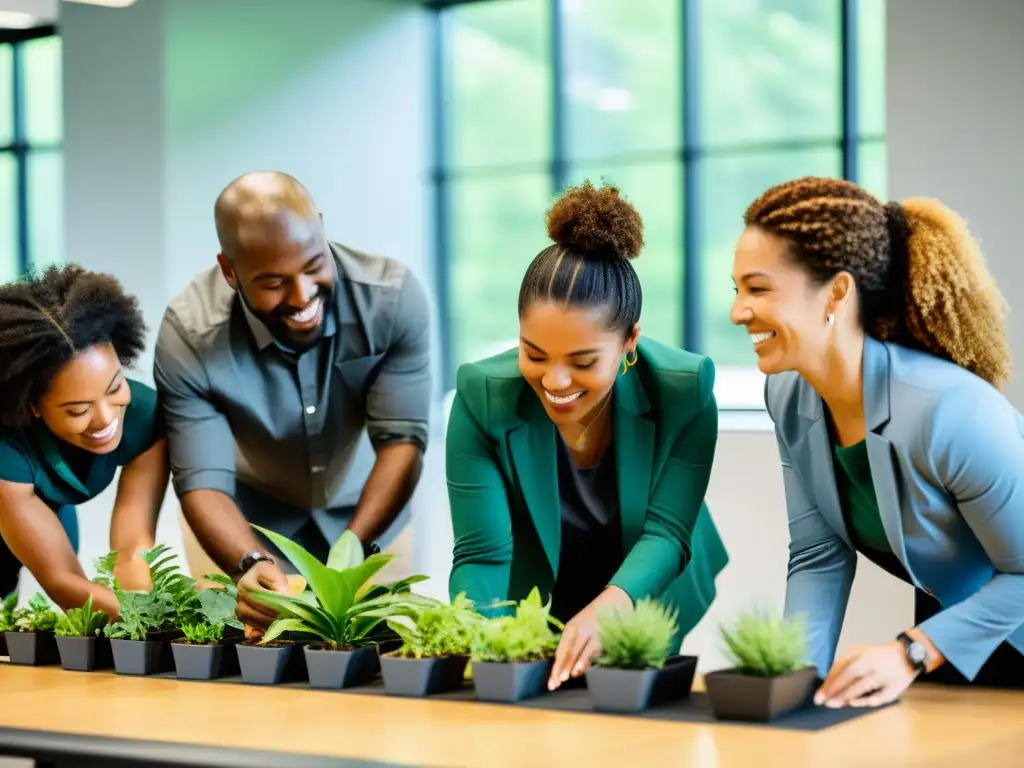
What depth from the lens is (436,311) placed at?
9.98 m

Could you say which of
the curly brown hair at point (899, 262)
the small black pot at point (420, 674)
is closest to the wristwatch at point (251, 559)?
the small black pot at point (420, 674)

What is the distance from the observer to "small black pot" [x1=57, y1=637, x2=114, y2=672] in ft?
9.25

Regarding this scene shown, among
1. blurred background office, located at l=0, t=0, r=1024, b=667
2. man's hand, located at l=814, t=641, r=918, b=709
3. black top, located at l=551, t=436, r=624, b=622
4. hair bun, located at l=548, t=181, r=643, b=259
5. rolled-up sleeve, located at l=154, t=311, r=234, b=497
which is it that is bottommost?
man's hand, located at l=814, t=641, r=918, b=709

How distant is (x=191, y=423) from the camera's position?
3422 millimetres

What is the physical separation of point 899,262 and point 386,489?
4.70 feet

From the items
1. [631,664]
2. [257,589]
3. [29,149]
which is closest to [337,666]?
[257,589]

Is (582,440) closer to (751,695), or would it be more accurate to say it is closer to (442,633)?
(442,633)

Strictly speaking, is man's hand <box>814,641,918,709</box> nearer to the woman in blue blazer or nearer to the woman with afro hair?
the woman in blue blazer

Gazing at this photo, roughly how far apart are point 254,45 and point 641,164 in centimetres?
254

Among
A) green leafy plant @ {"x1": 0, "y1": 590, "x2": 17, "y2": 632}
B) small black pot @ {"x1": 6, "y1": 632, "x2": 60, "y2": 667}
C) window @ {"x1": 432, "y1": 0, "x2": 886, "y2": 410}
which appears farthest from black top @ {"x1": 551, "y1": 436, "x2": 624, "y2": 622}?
window @ {"x1": 432, "y1": 0, "x2": 886, "y2": 410}

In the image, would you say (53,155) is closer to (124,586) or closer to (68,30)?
(68,30)

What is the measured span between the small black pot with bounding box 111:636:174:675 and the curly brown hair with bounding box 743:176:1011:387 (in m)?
1.36

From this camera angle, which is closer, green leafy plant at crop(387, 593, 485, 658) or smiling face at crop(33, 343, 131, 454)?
green leafy plant at crop(387, 593, 485, 658)

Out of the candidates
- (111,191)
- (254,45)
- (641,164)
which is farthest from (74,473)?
(641,164)
